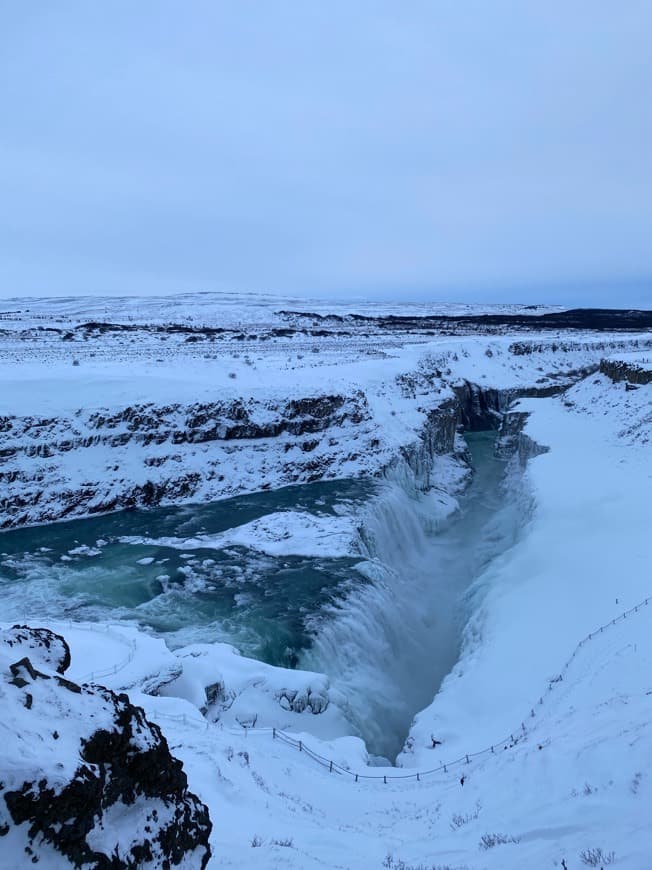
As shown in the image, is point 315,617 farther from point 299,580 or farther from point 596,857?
point 596,857

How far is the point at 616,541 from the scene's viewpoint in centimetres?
2020

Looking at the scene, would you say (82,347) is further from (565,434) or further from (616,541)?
(616,541)

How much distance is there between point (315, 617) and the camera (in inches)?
728

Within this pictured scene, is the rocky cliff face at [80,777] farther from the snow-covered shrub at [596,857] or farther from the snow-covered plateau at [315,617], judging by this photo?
the snow-covered shrub at [596,857]

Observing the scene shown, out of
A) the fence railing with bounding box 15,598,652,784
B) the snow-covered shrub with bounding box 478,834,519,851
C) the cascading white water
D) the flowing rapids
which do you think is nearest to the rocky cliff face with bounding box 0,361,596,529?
the flowing rapids

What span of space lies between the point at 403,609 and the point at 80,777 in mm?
18171

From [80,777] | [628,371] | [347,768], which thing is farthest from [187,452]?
[628,371]

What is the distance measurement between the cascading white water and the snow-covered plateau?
0.43 feet

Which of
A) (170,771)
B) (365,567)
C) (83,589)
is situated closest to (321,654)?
(365,567)

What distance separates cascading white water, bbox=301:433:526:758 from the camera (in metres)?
16.7

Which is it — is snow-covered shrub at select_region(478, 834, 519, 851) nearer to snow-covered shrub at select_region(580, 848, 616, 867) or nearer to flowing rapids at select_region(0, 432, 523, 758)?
snow-covered shrub at select_region(580, 848, 616, 867)

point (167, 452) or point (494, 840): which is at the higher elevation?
point (167, 452)

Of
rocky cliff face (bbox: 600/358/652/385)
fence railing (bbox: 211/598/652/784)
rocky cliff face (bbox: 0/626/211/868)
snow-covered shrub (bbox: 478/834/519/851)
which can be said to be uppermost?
rocky cliff face (bbox: 600/358/652/385)

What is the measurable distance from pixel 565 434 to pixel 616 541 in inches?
769
